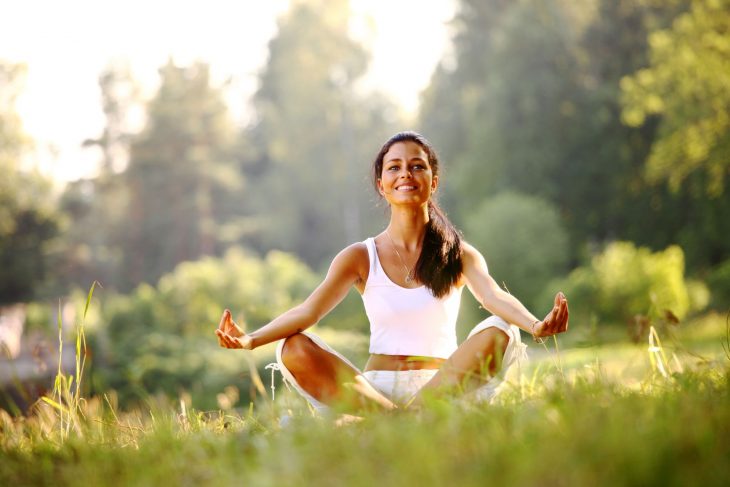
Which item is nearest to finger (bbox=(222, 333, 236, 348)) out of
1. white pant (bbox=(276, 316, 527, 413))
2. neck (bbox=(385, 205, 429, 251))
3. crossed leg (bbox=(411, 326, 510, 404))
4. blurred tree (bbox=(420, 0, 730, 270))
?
Answer: white pant (bbox=(276, 316, 527, 413))

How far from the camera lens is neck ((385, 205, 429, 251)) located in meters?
3.91

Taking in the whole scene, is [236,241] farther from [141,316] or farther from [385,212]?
[385,212]

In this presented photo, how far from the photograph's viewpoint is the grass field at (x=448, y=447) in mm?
1769

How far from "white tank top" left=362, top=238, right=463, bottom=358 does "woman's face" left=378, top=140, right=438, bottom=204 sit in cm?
42

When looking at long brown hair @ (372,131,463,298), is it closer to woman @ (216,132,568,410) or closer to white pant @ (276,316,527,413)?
woman @ (216,132,568,410)

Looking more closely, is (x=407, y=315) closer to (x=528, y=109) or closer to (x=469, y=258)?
(x=469, y=258)

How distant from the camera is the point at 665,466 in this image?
5.74ft

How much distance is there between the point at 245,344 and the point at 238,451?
96cm

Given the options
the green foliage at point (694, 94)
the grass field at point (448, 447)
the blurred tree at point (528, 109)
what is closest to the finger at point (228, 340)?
the grass field at point (448, 447)

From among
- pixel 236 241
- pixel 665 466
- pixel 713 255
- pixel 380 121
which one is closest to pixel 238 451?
pixel 665 466

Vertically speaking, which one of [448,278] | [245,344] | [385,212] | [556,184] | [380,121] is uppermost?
[380,121]

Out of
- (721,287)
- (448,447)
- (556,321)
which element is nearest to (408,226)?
(556,321)

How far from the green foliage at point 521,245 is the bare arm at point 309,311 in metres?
16.1

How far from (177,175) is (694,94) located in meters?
27.6
